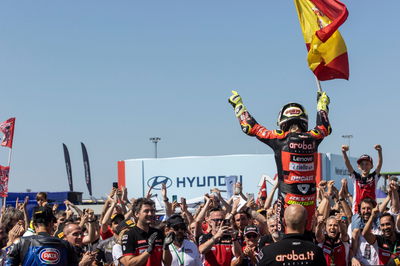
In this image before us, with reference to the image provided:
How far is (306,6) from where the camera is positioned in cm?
1017

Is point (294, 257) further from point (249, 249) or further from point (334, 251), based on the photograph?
point (334, 251)

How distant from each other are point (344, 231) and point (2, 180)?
1303cm

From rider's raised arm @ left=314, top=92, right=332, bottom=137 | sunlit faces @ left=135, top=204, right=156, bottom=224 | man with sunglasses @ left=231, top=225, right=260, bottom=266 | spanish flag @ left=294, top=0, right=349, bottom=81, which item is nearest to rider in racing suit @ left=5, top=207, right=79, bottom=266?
sunlit faces @ left=135, top=204, right=156, bottom=224

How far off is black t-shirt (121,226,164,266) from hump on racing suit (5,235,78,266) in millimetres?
968

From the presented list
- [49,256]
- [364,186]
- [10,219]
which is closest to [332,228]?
[364,186]

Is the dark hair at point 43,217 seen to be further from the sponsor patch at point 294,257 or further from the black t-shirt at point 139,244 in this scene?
the sponsor patch at point 294,257

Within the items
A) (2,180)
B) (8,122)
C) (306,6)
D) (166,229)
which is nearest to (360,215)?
(166,229)

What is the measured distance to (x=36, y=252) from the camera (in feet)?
20.5

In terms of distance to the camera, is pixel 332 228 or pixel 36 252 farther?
pixel 332 228

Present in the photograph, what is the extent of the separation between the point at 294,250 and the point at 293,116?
3221 millimetres

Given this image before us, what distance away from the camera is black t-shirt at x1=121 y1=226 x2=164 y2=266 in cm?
711

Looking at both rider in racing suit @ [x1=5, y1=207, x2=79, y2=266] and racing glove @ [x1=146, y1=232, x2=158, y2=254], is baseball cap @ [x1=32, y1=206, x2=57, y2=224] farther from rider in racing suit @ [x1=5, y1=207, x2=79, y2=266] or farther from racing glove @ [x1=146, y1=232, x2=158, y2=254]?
racing glove @ [x1=146, y1=232, x2=158, y2=254]

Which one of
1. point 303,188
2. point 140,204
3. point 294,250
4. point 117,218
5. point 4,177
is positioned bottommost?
point 294,250

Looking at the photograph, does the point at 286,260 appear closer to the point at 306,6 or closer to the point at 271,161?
the point at 306,6
